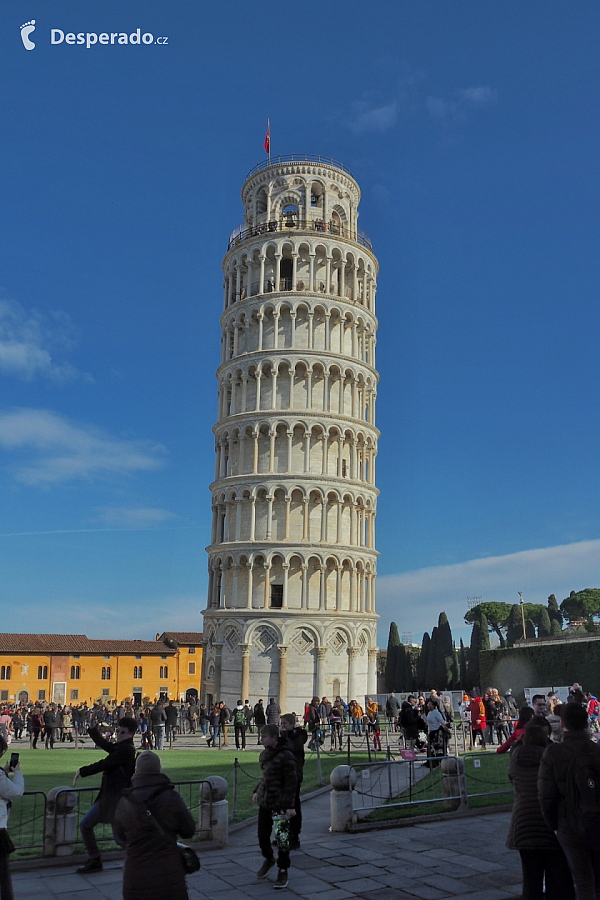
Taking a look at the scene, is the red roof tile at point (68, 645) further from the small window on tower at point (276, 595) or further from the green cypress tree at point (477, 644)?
the small window on tower at point (276, 595)

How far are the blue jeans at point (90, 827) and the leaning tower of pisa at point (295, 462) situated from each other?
37.3 meters

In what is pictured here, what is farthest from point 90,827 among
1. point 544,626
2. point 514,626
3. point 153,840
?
point 514,626

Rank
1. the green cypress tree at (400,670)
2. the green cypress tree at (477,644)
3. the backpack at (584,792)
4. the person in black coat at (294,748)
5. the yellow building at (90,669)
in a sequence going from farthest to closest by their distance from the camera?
the green cypress tree at (400,670) < the yellow building at (90,669) < the green cypress tree at (477,644) < the person in black coat at (294,748) < the backpack at (584,792)

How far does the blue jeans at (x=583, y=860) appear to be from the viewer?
23.1 ft

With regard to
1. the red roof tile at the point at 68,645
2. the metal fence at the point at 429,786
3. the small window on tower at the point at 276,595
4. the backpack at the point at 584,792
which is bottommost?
the red roof tile at the point at 68,645

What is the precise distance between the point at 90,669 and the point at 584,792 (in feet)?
285

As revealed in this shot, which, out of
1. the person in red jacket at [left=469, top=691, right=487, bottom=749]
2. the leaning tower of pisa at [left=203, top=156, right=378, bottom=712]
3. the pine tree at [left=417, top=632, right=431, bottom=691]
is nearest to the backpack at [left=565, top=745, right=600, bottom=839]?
the person in red jacket at [left=469, top=691, right=487, bottom=749]

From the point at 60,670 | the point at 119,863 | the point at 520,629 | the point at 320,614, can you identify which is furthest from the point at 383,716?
the point at 520,629

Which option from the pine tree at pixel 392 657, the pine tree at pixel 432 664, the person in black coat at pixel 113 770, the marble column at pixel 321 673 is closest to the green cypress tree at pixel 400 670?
the pine tree at pixel 392 657

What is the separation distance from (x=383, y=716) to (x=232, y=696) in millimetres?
10408

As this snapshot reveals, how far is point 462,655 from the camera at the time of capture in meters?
85.6

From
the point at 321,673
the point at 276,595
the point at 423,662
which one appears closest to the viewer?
the point at 321,673

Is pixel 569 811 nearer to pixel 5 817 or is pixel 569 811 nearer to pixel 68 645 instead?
pixel 5 817

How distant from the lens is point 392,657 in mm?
87312
